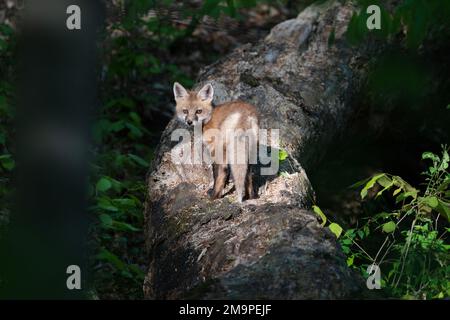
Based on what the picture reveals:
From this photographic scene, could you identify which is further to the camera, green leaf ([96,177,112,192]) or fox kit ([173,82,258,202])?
green leaf ([96,177,112,192])

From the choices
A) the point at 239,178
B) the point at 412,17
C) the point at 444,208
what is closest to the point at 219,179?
the point at 239,178

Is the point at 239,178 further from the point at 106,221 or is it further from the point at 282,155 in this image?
the point at 106,221

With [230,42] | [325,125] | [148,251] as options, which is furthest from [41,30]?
[230,42]

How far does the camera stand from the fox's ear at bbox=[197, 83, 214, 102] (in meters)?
6.52

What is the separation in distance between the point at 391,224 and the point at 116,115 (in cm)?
555

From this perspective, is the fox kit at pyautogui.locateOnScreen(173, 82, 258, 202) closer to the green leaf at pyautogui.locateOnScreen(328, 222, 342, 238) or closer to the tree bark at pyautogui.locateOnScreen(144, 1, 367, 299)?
the tree bark at pyautogui.locateOnScreen(144, 1, 367, 299)

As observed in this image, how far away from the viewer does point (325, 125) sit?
702 centimetres

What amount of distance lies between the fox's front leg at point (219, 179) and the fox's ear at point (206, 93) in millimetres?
1149

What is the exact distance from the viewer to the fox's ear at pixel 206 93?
6.52m

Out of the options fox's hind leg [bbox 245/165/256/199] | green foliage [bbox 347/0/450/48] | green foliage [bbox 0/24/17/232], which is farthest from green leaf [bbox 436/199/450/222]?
green foliage [bbox 0/24/17/232]

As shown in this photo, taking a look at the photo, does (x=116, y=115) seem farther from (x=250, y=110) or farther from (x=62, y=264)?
(x=62, y=264)

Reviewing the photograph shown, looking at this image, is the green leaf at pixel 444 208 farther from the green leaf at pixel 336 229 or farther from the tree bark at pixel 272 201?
the tree bark at pixel 272 201

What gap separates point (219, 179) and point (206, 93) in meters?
1.36

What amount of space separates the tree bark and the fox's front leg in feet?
0.32
